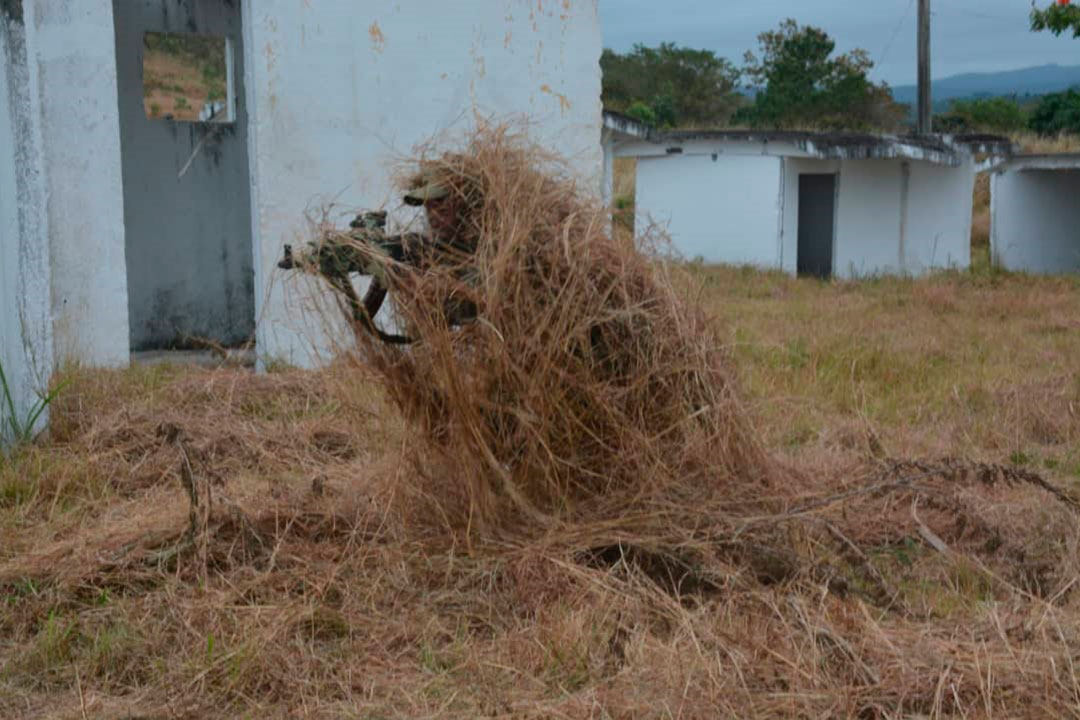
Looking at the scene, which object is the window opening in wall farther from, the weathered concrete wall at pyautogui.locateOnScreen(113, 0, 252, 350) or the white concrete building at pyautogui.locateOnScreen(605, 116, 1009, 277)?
the weathered concrete wall at pyautogui.locateOnScreen(113, 0, 252, 350)

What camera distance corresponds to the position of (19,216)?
23.3 feet

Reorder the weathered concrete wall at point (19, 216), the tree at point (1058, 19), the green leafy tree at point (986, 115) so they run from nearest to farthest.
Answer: the weathered concrete wall at point (19, 216) < the tree at point (1058, 19) < the green leafy tree at point (986, 115)

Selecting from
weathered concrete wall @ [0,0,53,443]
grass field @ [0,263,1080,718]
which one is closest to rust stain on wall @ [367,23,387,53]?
weathered concrete wall @ [0,0,53,443]

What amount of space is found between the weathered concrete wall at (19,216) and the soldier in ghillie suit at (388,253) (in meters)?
3.15

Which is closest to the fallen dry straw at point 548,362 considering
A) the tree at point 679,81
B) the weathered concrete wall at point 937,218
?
the weathered concrete wall at point 937,218

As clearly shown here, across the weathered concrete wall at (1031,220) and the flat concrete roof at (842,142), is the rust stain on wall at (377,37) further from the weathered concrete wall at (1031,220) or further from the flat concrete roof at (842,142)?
the weathered concrete wall at (1031,220)

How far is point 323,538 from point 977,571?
2.85 meters

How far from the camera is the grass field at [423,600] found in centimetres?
394

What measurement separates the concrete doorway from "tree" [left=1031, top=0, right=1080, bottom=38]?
382 centimetres

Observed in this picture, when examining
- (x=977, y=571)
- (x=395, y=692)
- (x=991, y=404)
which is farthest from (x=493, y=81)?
(x=395, y=692)

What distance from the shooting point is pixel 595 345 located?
4.85 meters

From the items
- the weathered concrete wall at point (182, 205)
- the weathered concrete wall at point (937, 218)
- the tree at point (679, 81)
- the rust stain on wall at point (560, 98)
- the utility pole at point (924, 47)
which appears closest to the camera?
the rust stain on wall at point (560, 98)

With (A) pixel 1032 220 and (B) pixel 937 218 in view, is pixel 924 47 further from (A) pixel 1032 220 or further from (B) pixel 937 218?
(B) pixel 937 218

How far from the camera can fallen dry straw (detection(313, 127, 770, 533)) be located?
184 inches
